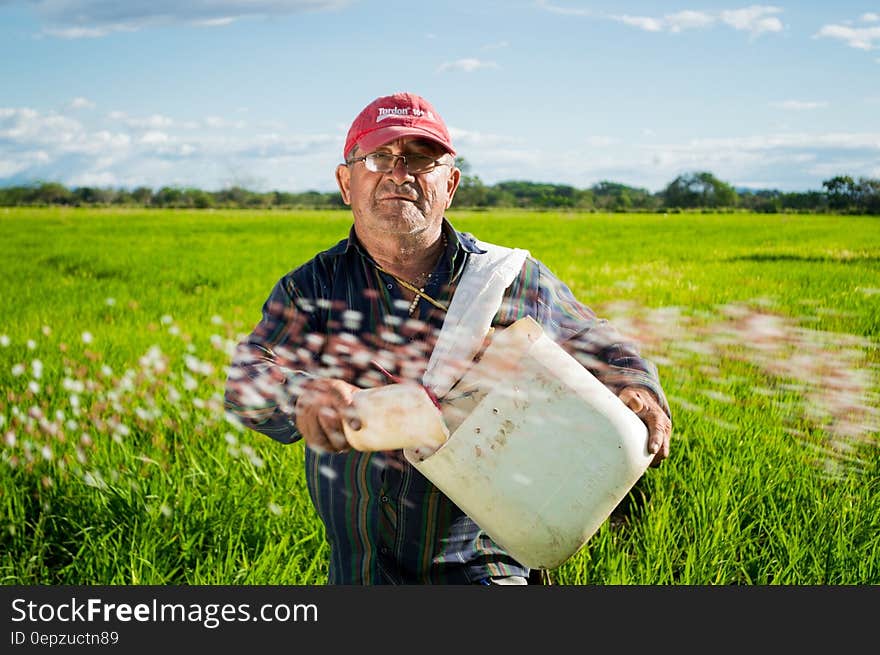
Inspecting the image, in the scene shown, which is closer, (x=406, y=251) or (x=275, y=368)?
(x=275, y=368)

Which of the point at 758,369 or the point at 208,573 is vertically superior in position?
the point at 758,369

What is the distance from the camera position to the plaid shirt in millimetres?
1562

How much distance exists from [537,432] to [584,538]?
0.22 metres

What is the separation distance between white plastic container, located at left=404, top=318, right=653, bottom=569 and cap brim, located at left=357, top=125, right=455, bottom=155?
0.50m

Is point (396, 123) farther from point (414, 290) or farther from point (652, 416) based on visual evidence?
point (652, 416)

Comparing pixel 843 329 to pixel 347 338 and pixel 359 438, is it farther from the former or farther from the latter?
pixel 359 438

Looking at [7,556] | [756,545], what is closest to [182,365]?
[7,556]

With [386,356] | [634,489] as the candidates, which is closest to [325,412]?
[386,356]

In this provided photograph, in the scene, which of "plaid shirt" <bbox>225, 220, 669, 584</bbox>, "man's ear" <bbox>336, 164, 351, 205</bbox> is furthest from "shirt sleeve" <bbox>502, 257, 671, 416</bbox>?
"man's ear" <bbox>336, 164, 351, 205</bbox>

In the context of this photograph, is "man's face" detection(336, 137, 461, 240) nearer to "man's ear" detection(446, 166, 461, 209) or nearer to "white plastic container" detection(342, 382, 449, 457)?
"man's ear" detection(446, 166, 461, 209)

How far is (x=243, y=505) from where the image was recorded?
89.9 inches

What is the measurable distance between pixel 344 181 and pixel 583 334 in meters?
0.60

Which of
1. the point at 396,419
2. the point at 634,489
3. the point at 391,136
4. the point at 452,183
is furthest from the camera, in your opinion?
the point at 634,489

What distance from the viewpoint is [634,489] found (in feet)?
8.46
